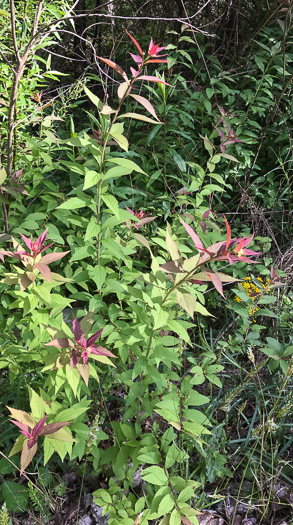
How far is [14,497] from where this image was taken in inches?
60.8

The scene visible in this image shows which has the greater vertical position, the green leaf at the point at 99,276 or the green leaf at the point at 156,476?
the green leaf at the point at 99,276

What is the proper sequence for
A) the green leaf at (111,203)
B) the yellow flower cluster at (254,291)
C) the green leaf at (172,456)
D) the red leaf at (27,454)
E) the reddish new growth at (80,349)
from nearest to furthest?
the red leaf at (27,454) < the reddish new growth at (80,349) < the green leaf at (172,456) < the green leaf at (111,203) < the yellow flower cluster at (254,291)

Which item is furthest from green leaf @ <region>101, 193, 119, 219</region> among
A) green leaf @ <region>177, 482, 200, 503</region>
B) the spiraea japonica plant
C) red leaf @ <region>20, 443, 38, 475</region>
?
green leaf @ <region>177, 482, 200, 503</region>

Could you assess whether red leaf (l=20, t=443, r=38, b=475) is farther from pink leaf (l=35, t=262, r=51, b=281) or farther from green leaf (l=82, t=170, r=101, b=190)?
green leaf (l=82, t=170, r=101, b=190)

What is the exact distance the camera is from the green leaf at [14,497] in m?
1.53

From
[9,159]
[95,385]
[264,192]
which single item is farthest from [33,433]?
[264,192]

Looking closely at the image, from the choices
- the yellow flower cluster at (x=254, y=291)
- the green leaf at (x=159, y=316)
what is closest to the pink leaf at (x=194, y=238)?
the green leaf at (x=159, y=316)

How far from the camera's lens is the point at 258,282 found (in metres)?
2.14

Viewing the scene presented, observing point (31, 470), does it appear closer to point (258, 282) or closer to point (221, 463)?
point (221, 463)

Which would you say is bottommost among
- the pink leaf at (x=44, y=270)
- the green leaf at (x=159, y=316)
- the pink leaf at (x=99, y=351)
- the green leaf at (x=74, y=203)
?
the pink leaf at (x=99, y=351)

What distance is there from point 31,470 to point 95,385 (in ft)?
1.42

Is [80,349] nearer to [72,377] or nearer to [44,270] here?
[72,377]

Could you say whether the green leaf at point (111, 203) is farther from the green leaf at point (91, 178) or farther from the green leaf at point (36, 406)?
the green leaf at point (36, 406)

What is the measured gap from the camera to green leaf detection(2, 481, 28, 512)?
1.53m
